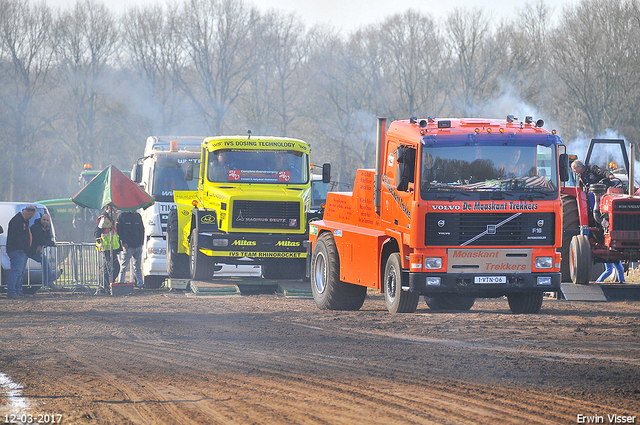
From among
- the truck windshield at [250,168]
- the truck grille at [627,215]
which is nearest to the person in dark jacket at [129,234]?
the truck windshield at [250,168]

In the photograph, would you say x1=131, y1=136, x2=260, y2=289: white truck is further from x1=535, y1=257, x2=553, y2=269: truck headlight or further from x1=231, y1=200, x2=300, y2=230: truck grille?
x1=535, y1=257, x2=553, y2=269: truck headlight

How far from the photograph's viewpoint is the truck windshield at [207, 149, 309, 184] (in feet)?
56.0

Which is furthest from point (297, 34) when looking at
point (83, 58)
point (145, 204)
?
point (145, 204)

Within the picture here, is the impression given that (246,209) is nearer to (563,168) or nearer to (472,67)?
(563,168)

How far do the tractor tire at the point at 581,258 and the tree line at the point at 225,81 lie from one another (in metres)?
32.1

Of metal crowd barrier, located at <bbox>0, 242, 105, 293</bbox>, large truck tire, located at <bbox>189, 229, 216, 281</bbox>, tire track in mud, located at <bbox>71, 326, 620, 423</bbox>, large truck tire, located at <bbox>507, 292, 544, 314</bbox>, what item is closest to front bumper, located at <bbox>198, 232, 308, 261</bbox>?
large truck tire, located at <bbox>189, 229, 216, 281</bbox>

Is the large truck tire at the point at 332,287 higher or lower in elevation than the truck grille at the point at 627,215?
lower

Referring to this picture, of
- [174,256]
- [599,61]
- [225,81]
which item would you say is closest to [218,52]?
[225,81]

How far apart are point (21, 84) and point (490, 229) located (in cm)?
4295

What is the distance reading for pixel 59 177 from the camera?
52.5 meters

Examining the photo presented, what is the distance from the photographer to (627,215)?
A: 578 inches

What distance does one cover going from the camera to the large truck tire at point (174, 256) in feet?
58.7

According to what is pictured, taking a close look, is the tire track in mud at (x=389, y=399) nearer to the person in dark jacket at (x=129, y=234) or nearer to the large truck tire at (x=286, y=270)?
the large truck tire at (x=286, y=270)

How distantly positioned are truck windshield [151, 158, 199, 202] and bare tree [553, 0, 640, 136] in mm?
28890
